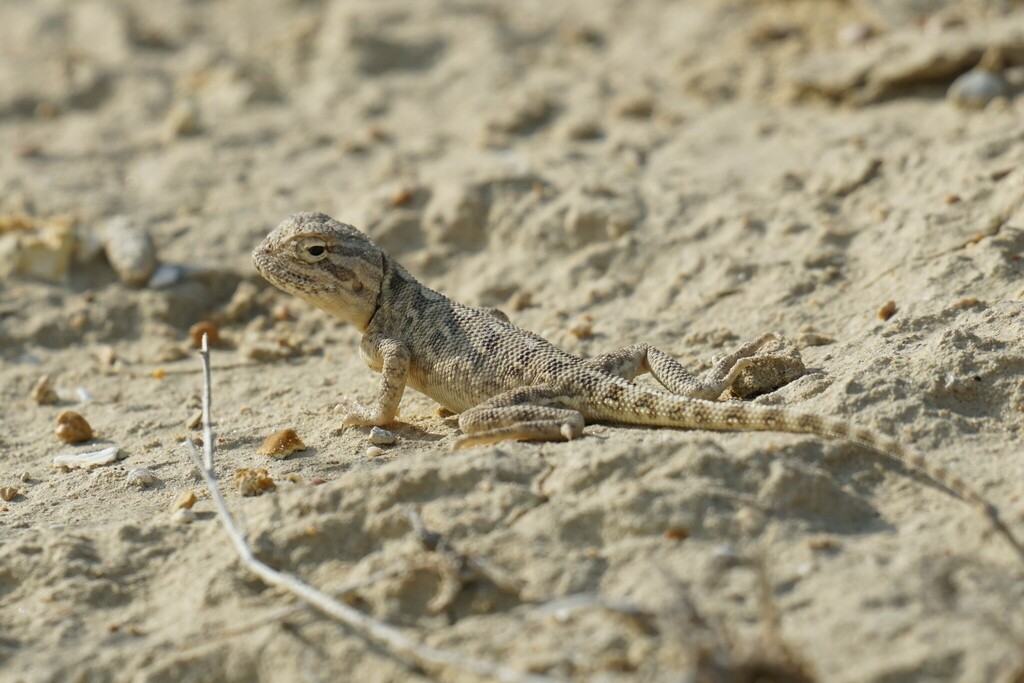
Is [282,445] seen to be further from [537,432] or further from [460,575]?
[460,575]

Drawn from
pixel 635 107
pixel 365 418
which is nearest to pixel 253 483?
pixel 365 418

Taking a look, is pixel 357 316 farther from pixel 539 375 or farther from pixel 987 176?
pixel 987 176

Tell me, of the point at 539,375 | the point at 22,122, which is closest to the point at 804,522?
the point at 539,375

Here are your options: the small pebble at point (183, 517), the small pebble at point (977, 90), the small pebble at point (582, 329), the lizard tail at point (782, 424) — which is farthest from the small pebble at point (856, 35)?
the small pebble at point (183, 517)

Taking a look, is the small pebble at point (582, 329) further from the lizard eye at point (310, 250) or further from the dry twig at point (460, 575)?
the dry twig at point (460, 575)

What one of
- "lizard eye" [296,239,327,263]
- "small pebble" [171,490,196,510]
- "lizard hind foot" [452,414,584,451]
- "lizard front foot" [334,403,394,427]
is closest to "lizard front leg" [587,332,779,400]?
"lizard hind foot" [452,414,584,451]

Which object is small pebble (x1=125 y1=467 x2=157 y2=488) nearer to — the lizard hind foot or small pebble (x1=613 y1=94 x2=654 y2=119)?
the lizard hind foot
